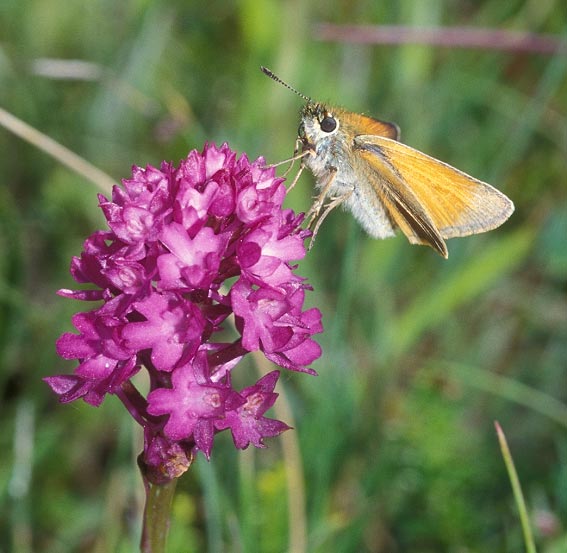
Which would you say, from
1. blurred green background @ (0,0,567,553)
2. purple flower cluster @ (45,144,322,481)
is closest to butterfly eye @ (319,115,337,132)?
purple flower cluster @ (45,144,322,481)

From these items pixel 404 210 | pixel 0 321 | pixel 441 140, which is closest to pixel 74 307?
pixel 0 321

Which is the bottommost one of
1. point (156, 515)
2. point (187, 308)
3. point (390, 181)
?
point (156, 515)

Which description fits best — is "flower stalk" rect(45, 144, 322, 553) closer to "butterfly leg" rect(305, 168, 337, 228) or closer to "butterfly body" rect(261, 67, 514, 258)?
"butterfly leg" rect(305, 168, 337, 228)

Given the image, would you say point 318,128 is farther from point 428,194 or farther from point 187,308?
point 187,308

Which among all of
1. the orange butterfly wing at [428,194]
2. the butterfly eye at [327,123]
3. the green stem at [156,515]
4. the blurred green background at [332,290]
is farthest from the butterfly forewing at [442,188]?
the green stem at [156,515]

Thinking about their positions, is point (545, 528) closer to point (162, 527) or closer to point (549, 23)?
point (162, 527)

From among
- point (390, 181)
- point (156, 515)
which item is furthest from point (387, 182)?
point (156, 515)

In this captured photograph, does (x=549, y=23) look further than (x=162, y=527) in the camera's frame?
Yes
